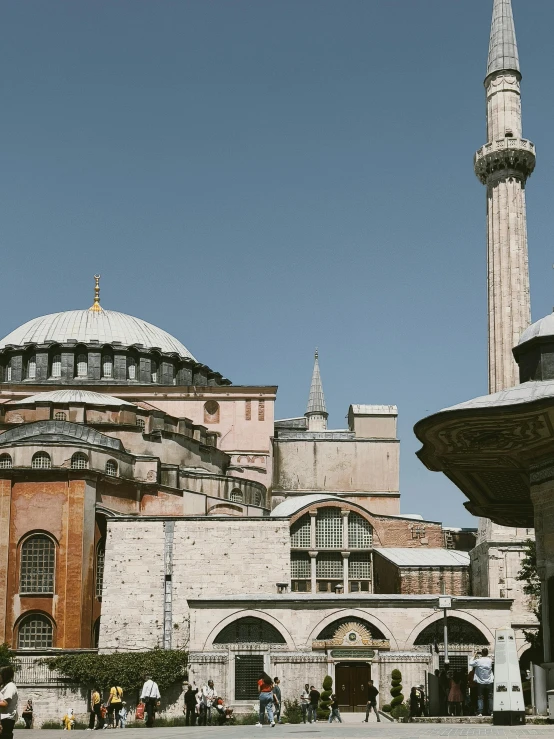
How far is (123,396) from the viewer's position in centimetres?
4706

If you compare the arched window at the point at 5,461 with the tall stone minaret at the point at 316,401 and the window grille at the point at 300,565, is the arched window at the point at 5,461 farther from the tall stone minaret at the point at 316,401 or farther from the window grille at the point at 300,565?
the tall stone minaret at the point at 316,401

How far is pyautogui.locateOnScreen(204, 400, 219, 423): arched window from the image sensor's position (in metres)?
47.2

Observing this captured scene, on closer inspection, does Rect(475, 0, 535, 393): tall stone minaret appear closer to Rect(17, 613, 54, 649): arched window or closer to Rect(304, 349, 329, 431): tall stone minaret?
Rect(17, 613, 54, 649): arched window

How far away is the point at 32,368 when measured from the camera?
48906mm

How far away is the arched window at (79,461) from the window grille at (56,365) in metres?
12.0

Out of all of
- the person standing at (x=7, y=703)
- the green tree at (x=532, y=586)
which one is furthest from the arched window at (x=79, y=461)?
the person standing at (x=7, y=703)

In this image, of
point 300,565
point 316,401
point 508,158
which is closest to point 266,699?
point 300,565

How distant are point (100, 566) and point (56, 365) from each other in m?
15.6

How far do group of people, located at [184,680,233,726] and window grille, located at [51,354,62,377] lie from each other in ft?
78.3

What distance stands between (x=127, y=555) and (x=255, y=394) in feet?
48.2

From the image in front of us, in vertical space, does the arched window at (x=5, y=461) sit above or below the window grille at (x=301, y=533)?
above

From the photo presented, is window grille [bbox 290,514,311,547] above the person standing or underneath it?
above

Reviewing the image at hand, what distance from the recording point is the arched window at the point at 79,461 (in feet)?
121

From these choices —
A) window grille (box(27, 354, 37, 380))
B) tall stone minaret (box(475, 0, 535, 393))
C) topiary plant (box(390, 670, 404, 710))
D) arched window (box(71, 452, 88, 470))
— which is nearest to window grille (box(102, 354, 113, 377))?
window grille (box(27, 354, 37, 380))
